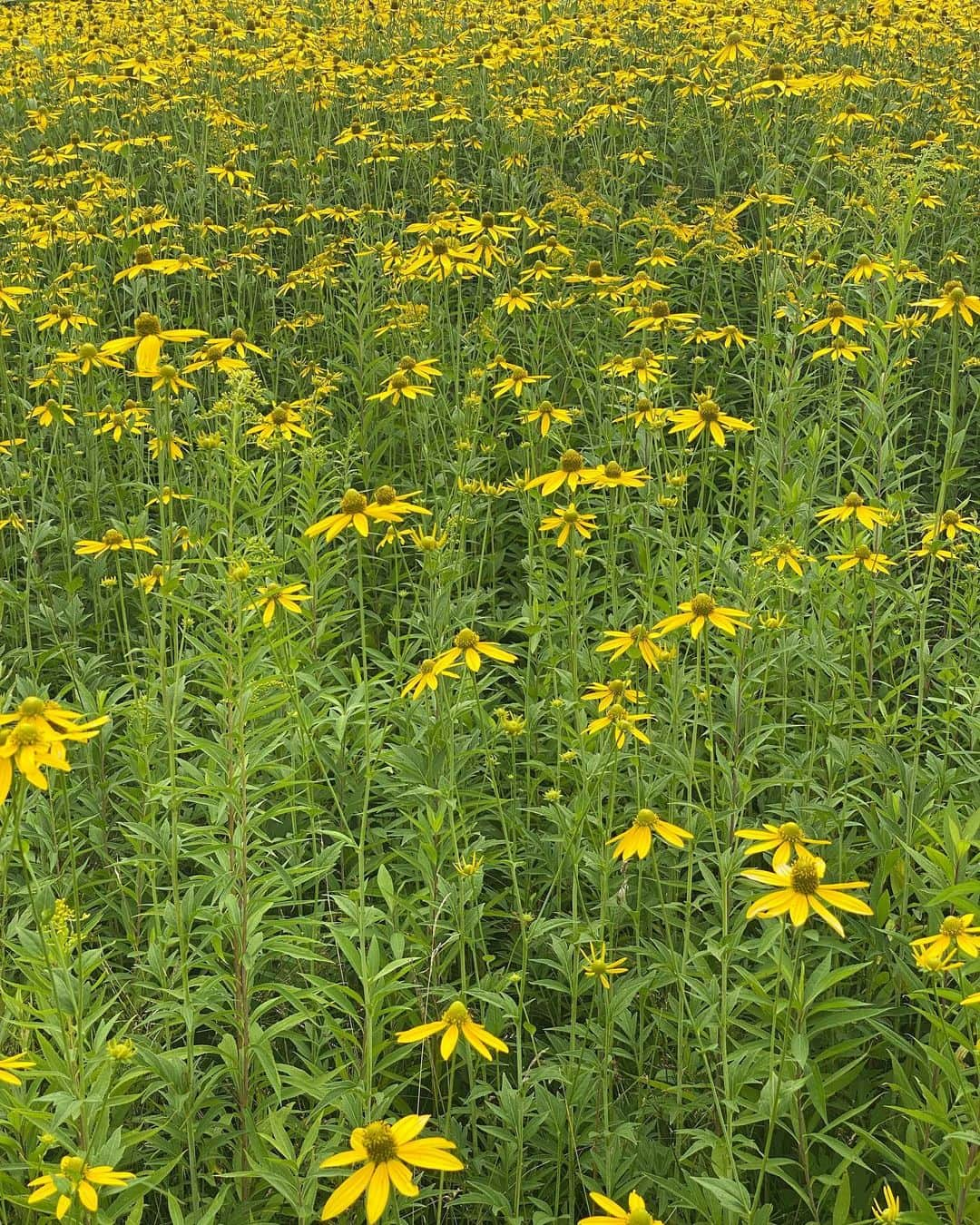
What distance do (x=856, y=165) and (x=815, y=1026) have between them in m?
3.53

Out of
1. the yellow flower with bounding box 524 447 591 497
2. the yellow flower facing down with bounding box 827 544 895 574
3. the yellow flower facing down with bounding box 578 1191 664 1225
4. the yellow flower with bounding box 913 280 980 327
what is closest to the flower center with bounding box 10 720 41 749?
the yellow flower facing down with bounding box 578 1191 664 1225

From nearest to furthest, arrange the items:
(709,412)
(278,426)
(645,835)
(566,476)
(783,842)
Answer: (783,842) < (645,835) < (566,476) < (709,412) < (278,426)

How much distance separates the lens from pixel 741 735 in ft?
9.94

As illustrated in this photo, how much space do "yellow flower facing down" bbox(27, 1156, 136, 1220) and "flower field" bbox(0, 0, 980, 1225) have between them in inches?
0.4

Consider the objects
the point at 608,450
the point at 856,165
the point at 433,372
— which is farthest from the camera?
the point at 856,165

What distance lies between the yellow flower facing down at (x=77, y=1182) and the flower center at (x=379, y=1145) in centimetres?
38

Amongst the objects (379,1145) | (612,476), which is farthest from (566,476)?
(379,1145)

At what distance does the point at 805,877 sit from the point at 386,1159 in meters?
0.70

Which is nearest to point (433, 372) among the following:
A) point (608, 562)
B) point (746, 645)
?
point (608, 562)

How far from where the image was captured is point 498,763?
275 centimetres

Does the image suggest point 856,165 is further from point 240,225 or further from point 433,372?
point 240,225

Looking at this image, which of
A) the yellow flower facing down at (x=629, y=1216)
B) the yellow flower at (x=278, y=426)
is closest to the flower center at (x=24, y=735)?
the yellow flower facing down at (x=629, y=1216)

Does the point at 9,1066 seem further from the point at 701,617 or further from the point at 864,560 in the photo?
the point at 864,560

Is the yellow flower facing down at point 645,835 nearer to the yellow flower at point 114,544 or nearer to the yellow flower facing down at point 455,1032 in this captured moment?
the yellow flower facing down at point 455,1032
